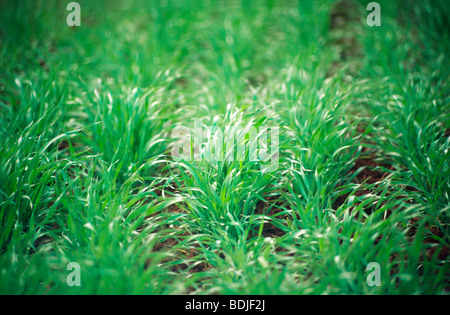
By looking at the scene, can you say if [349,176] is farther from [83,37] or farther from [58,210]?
[83,37]

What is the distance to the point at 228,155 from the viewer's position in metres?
1.92

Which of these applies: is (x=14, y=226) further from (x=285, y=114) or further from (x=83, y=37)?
(x=83, y=37)

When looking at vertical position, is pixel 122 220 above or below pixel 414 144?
below

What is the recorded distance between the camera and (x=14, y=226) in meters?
1.78

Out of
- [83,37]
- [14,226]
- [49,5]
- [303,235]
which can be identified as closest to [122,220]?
[14,226]

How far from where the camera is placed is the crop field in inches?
60.7

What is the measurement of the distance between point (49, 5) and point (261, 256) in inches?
149

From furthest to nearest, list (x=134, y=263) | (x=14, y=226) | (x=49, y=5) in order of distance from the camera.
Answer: (x=49, y=5) < (x=14, y=226) < (x=134, y=263)

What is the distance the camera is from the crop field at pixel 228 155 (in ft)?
5.06

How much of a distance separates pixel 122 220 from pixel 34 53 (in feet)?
7.43
